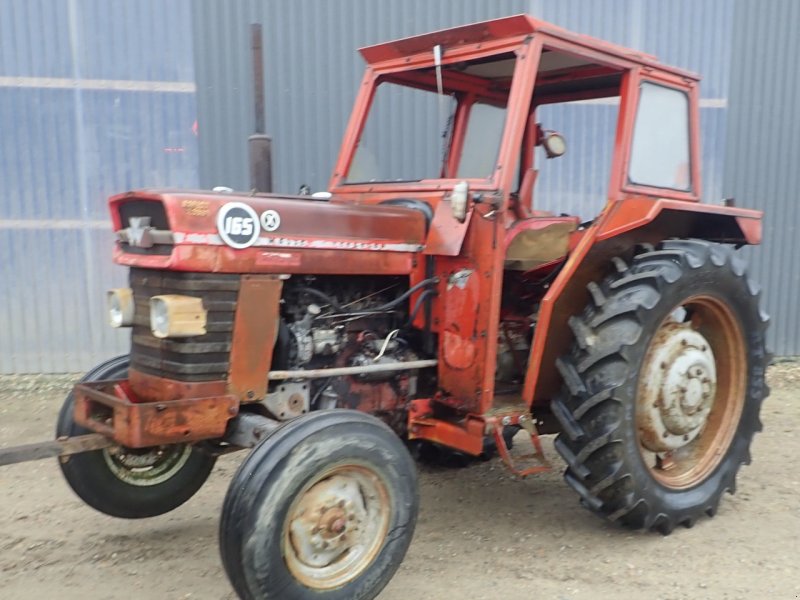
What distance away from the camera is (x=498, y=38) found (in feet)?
10.4

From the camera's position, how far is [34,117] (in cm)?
621

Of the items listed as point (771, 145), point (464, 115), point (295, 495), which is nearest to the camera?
point (295, 495)

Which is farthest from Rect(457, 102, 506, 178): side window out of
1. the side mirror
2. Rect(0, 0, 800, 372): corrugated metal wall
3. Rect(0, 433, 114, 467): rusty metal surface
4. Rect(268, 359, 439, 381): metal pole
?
Rect(0, 0, 800, 372): corrugated metal wall

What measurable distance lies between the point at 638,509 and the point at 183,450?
2.09 metres

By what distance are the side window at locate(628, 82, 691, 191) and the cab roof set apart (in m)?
0.14

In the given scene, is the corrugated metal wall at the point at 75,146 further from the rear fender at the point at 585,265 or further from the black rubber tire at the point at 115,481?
the rear fender at the point at 585,265

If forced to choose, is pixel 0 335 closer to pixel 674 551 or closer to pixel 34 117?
pixel 34 117

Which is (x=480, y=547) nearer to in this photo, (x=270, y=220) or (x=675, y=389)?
(x=675, y=389)

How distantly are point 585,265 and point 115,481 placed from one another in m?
2.32

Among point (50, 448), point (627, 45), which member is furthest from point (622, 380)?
point (627, 45)

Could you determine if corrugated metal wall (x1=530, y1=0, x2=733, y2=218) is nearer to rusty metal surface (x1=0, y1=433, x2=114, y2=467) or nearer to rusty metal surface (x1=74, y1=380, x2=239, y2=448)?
rusty metal surface (x1=74, y1=380, x2=239, y2=448)

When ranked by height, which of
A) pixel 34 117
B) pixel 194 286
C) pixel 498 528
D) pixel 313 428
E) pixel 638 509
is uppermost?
pixel 34 117

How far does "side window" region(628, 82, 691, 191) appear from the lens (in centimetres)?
345

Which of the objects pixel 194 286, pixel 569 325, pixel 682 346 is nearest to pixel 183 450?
pixel 194 286
